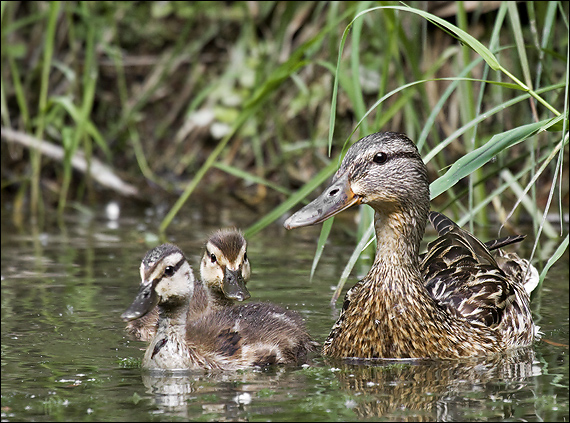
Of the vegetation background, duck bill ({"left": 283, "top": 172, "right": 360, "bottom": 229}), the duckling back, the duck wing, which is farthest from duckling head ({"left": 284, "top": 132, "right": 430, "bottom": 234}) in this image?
the vegetation background

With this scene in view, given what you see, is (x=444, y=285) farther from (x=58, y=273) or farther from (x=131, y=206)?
(x=131, y=206)

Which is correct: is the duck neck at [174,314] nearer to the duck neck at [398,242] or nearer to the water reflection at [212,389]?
the water reflection at [212,389]

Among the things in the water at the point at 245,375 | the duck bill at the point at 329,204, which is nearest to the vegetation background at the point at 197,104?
the water at the point at 245,375

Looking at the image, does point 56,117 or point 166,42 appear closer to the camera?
point 56,117

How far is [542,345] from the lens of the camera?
181 inches

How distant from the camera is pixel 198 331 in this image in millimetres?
4523

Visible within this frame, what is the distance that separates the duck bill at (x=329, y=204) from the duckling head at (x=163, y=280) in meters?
0.51

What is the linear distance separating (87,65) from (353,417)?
5.50 meters

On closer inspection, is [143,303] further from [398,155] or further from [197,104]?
[197,104]

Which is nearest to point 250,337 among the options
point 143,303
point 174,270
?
point 174,270

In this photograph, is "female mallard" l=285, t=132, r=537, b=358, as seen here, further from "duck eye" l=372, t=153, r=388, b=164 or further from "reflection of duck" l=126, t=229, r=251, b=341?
"reflection of duck" l=126, t=229, r=251, b=341

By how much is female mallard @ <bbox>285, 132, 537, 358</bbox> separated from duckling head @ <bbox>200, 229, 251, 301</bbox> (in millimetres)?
499

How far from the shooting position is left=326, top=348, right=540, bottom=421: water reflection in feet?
11.3

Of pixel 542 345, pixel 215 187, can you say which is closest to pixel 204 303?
pixel 542 345
